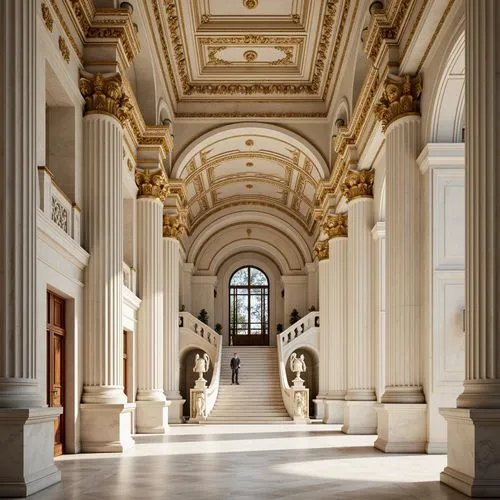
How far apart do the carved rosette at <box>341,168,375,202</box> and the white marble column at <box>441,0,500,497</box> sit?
1220 centimetres

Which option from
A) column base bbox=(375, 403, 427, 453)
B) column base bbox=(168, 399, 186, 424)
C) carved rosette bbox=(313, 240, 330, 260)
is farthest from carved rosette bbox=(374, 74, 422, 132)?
carved rosette bbox=(313, 240, 330, 260)

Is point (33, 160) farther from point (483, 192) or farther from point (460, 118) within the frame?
point (460, 118)

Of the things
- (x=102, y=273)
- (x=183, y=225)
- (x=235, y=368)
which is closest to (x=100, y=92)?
(x=102, y=273)

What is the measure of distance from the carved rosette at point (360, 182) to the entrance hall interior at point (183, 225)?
0.20ft

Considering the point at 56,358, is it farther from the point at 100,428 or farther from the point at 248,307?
the point at 248,307

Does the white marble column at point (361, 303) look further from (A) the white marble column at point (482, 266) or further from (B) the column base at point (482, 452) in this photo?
(B) the column base at point (482, 452)

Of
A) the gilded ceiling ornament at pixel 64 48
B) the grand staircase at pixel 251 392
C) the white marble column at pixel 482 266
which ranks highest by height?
the gilded ceiling ornament at pixel 64 48

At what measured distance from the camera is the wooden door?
45.0ft

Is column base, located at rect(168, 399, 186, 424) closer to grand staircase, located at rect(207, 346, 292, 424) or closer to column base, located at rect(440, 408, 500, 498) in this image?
grand staircase, located at rect(207, 346, 292, 424)

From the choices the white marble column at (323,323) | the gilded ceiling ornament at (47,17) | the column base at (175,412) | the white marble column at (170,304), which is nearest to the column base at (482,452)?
the gilded ceiling ornament at (47,17)

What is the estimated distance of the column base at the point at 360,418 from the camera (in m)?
21.4

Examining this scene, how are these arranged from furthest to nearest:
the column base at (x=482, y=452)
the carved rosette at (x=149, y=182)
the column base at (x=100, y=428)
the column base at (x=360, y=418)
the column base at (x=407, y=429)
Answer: the carved rosette at (x=149, y=182), the column base at (x=360, y=418), the column base at (x=100, y=428), the column base at (x=407, y=429), the column base at (x=482, y=452)

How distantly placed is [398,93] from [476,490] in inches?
330

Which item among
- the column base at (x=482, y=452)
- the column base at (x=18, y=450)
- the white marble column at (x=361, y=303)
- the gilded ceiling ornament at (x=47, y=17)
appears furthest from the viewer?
the white marble column at (x=361, y=303)
